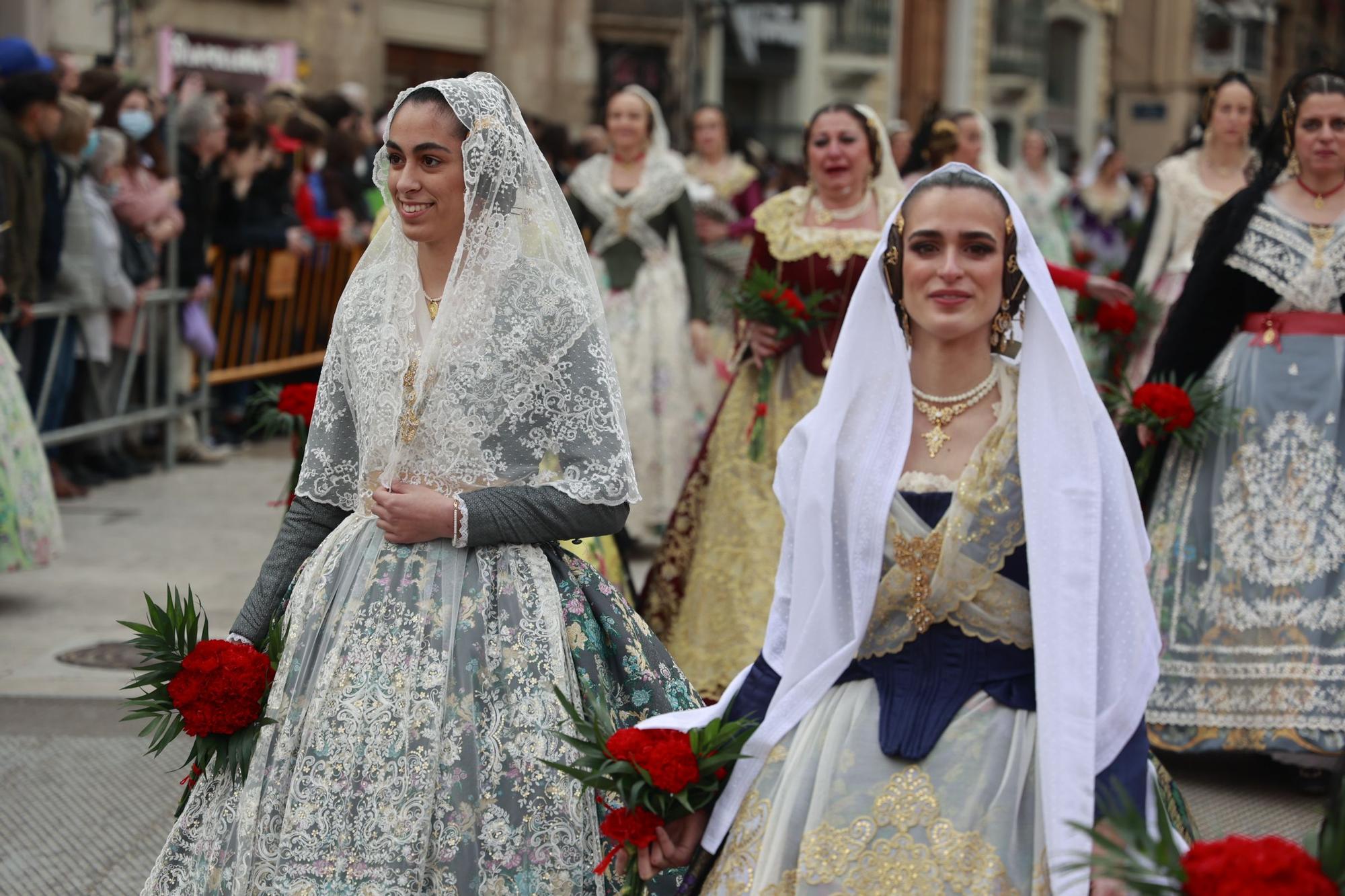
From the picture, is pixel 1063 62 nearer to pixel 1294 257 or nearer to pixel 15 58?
pixel 15 58

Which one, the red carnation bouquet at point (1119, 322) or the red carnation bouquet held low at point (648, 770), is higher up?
the red carnation bouquet at point (1119, 322)

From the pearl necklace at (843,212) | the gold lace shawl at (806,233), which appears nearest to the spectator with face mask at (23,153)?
the gold lace shawl at (806,233)

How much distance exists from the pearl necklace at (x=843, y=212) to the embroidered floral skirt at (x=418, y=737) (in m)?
3.32

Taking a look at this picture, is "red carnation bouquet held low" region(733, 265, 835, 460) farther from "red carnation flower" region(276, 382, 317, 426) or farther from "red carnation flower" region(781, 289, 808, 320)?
"red carnation flower" region(276, 382, 317, 426)

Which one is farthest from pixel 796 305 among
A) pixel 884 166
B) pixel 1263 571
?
pixel 1263 571

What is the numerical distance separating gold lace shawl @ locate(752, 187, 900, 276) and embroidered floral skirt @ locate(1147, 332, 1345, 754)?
1353mm

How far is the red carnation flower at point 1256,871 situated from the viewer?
2342mm

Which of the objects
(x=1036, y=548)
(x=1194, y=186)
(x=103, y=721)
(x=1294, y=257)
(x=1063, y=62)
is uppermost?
(x=1063, y=62)

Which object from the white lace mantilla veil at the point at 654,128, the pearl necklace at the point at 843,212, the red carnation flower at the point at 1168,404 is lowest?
the red carnation flower at the point at 1168,404

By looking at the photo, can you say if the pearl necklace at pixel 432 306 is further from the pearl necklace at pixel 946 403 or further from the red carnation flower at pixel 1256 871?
the red carnation flower at pixel 1256 871

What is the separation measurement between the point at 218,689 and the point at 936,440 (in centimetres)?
141

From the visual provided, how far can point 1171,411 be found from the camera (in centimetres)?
578

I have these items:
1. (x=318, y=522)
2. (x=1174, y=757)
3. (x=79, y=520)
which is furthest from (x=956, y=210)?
(x=79, y=520)

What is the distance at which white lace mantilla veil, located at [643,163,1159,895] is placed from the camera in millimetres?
2965
